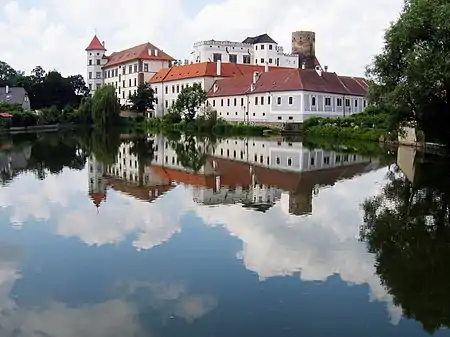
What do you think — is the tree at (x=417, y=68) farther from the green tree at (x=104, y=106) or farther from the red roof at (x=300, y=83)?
the green tree at (x=104, y=106)

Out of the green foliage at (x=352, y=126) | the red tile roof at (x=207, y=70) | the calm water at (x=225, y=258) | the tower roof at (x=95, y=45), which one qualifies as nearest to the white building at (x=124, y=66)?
the tower roof at (x=95, y=45)

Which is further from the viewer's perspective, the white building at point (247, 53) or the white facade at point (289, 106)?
the white building at point (247, 53)

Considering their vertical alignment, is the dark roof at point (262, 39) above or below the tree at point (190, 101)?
above

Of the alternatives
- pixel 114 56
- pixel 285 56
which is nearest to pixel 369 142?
pixel 285 56

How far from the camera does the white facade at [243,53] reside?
89688 millimetres

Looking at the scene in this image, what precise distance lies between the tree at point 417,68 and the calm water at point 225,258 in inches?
296

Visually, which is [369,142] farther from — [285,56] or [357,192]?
[285,56]

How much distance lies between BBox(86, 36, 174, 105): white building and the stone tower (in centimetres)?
2044

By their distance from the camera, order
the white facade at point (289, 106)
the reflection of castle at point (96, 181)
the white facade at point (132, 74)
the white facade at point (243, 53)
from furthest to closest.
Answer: the white facade at point (132, 74) → the white facade at point (243, 53) → the white facade at point (289, 106) → the reflection of castle at point (96, 181)

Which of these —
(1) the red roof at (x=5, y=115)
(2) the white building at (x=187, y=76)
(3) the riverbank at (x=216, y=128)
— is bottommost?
(3) the riverbank at (x=216, y=128)

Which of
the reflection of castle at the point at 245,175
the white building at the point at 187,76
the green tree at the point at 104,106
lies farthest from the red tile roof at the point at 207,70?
the reflection of castle at the point at 245,175

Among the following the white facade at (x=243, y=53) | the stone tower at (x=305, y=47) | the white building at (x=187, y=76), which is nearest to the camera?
the white building at (x=187, y=76)

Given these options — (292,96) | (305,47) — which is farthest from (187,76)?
(305,47)

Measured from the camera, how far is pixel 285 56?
91938 millimetres
